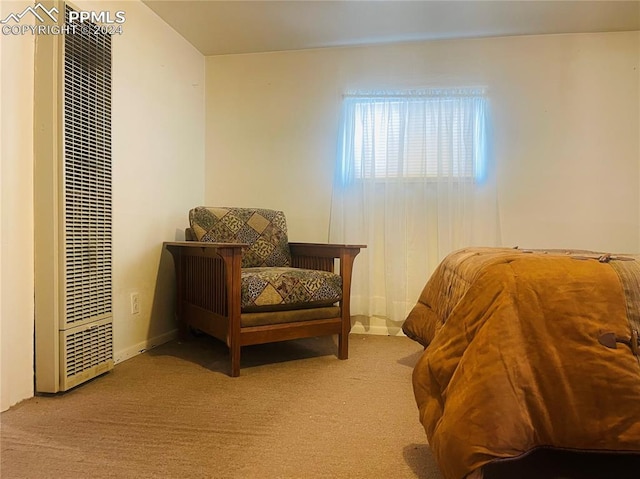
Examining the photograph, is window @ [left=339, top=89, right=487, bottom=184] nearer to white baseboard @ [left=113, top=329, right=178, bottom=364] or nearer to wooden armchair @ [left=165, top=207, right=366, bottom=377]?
wooden armchair @ [left=165, top=207, right=366, bottom=377]

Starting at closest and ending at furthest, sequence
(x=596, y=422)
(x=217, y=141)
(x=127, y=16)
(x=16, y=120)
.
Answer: (x=596, y=422) → (x=16, y=120) → (x=127, y=16) → (x=217, y=141)

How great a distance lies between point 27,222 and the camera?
1723mm

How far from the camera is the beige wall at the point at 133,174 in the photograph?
5.45 feet

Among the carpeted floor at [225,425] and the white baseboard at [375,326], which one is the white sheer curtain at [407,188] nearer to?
the white baseboard at [375,326]

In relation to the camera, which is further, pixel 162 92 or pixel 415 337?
pixel 162 92

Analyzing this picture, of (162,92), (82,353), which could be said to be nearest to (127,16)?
(162,92)

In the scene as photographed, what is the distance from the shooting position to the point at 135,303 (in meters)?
2.44

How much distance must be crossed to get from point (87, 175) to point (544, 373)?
73.7 inches

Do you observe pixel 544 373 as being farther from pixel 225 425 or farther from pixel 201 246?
pixel 201 246

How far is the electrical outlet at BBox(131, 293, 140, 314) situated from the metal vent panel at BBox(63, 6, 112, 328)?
0.40 m

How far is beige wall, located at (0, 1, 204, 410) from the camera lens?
5.45 ft

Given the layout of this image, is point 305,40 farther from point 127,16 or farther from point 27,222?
point 27,222

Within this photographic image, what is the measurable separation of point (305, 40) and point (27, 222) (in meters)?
2.10

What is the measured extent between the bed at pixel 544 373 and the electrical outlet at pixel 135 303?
6.13 feet
